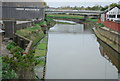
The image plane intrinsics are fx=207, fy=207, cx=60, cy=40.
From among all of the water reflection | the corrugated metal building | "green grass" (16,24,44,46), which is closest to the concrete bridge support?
"green grass" (16,24,44,46)

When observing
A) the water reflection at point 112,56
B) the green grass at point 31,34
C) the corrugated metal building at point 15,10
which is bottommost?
the water reflection at point 112,56

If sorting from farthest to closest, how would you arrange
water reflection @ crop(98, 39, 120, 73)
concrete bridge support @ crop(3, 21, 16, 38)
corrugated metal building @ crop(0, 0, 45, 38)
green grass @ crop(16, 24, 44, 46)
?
1. corrugated metal building @ crop(0, 0, 45, 38)
2. green grass @ crop(16, 24, 44, 46)
3. concrete bridge support @ crop(3, 21, 16, 38)
4. water reflection @ crop(98, 39, 120, 73)

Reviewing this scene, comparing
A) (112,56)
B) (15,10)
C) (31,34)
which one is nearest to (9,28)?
(31,34)

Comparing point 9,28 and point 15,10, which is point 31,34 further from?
point 15,10

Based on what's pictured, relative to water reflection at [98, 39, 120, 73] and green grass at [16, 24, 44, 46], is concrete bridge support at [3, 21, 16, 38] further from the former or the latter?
water reflection at [98, 39, 120, 73]

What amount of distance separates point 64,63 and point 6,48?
3.85 metres

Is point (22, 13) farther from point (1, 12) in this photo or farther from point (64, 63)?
point (64, 63)

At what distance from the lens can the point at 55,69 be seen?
39.9ft

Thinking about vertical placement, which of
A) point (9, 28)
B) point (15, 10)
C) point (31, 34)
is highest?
point (15, 10)

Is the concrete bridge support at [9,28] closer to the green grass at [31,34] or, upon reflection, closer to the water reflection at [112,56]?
the green grass at [31,34]

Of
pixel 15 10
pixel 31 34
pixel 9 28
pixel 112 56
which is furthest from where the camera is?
pixel 15 10

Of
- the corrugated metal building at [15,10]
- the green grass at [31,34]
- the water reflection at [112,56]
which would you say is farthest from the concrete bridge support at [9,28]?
the corrugated metal building at [15,10]

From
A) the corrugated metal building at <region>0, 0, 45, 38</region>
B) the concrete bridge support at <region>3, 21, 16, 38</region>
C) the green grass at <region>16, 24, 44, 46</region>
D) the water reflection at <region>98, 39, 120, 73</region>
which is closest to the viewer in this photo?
the water reflection at <region>98, 39, 120, 73</region>

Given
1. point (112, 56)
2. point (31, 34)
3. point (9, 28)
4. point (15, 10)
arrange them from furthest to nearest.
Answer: point (15, 10)
point (31, 34)
point (112, 56)
point (9, 28)
